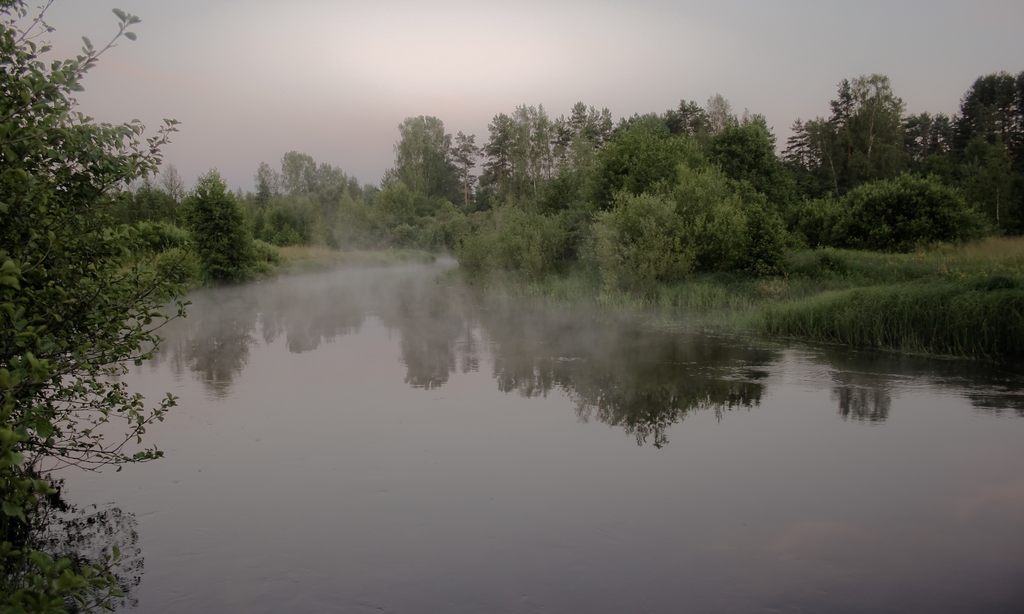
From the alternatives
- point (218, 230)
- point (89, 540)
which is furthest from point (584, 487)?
point (218, 230)

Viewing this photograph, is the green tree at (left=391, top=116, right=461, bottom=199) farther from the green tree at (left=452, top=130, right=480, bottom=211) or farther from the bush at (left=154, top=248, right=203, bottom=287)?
the bush at (left=154, top=248, right=203, bottom=287)

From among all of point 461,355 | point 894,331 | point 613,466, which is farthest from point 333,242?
point 613,466

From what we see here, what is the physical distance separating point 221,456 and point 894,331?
54.3 ft

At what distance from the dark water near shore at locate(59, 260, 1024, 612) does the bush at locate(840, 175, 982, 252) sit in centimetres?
1643

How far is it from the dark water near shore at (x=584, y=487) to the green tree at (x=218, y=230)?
25729 millimetres

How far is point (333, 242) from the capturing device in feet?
246

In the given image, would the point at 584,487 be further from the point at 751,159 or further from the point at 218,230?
the point at 751,159

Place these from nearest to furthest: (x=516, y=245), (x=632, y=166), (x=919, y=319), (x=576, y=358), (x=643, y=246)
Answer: (x=919, y=319) → (x=576, y=358) → (x=643, y=246) → (x=516, y=245) → (x=632, y=166)

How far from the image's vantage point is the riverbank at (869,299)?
16938mm

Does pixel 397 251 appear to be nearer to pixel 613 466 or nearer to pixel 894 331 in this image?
pixel 894 331

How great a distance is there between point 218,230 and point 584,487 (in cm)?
3806

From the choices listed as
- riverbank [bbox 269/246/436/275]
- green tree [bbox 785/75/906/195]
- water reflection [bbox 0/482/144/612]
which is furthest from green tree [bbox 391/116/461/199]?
water reflection [bbox 0/482/144/612]

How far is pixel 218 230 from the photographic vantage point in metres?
42.0

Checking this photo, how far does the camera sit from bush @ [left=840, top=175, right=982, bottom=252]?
30797 mm
